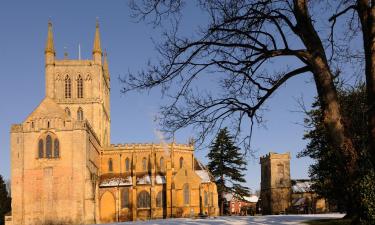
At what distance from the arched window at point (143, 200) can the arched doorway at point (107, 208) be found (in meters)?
3.36

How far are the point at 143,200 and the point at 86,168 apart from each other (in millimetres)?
9929

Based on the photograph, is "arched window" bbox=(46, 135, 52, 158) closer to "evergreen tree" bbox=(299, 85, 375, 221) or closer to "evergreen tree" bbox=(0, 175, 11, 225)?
"evergreen tree" bbox=(0, 175, 11, 225)

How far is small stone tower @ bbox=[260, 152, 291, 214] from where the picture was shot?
7775cm

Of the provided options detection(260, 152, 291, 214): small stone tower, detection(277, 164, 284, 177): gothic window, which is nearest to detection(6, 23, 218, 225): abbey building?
detection(260, 152, 291, 214): small stone tower

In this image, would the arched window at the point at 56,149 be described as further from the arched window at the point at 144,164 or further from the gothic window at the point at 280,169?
the gothic window at the point at 280,169

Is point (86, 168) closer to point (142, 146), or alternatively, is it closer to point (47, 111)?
point (47, 111)

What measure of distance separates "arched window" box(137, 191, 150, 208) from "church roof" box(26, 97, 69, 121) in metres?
14.2

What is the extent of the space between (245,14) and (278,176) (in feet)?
234

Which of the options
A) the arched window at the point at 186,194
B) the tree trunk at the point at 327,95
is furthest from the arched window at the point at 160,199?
the tree trunk at the point at 327,95

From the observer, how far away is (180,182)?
6656 centimetres

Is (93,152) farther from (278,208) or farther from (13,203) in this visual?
(278,208)

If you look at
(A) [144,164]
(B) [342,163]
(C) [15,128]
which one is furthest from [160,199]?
(B) [342,163]

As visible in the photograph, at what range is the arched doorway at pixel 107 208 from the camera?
66.6 m

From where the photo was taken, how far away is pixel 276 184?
7906cm
